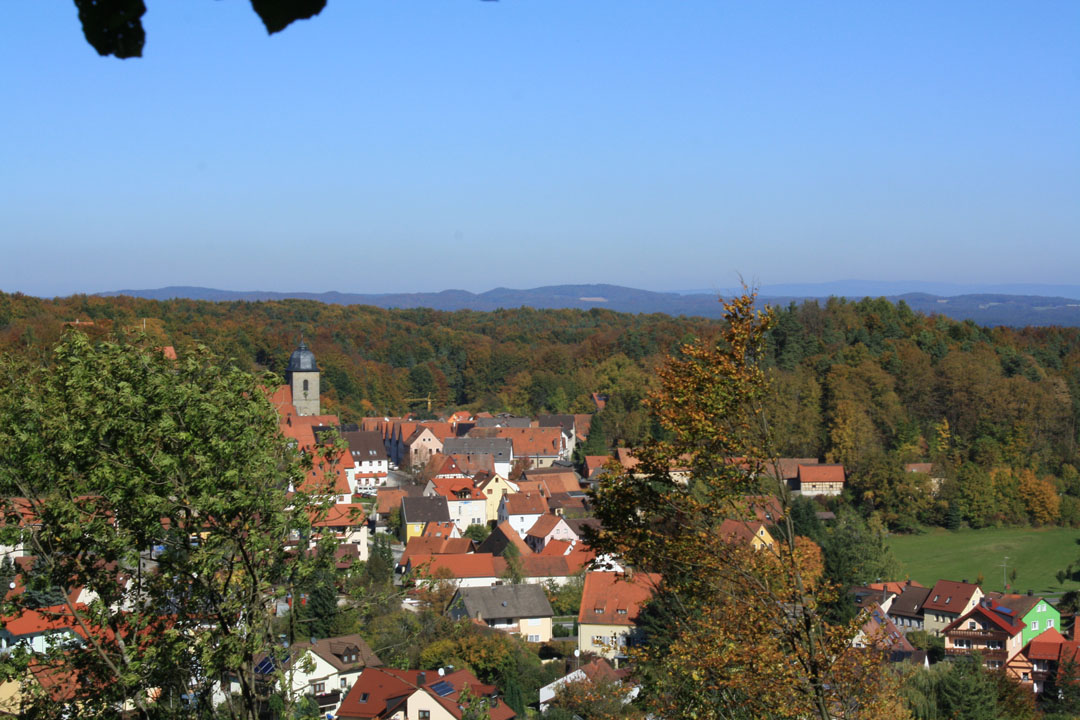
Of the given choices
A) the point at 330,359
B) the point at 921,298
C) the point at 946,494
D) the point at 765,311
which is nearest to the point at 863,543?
the point at 946,494

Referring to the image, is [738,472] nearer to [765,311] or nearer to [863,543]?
[765,311]

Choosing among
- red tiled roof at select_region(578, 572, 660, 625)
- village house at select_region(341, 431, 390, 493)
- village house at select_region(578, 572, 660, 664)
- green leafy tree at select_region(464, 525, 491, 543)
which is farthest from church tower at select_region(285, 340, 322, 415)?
village house at select_region(578, 572, 660, 664)

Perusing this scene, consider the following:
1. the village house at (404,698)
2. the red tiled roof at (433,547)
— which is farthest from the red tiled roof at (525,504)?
the village house at (404,698)

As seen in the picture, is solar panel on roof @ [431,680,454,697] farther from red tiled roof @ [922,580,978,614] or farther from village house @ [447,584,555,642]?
red tiled roof @ [922,580,978,614]

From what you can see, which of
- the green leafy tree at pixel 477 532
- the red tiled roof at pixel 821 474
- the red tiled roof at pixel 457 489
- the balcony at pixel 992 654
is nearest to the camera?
the balcony at pixel 992 654

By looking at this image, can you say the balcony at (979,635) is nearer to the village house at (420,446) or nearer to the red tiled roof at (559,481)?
the red tiled roof at (559,481)

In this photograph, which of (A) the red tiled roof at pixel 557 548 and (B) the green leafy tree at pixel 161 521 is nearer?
(B) the green leafy tree at pixel 161 521

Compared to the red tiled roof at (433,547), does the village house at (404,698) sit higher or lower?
higher
